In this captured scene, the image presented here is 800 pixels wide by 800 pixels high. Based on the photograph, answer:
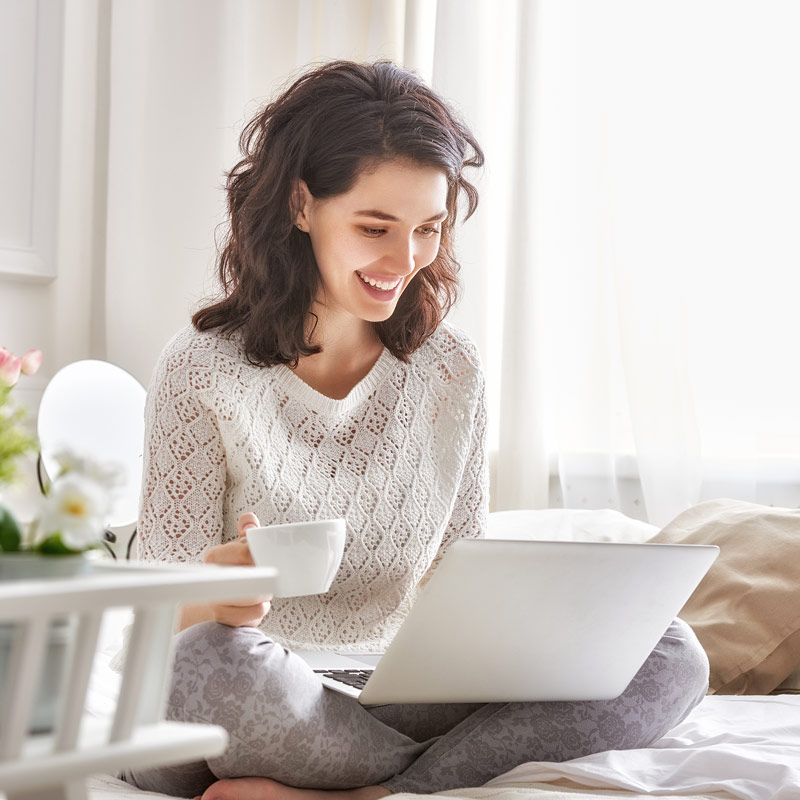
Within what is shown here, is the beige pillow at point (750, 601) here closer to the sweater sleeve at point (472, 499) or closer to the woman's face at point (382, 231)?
the sweater sleeve at point (472, 499)

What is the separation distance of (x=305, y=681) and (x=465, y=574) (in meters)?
0.30

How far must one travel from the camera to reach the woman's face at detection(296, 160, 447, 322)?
1.45 metres

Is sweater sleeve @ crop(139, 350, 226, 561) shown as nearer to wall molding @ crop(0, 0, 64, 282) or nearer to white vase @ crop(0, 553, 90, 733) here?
white vase @ crop(0, 553, 90, 733)

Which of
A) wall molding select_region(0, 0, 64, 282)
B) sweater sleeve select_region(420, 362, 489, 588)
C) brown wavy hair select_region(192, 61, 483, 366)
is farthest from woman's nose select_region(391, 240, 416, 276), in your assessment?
wall molding select_region(0, 0, 64, 282)

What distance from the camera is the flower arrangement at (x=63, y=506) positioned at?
0.53 metres

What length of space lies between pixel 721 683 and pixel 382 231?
0.85 m

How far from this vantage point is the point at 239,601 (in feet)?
3.51

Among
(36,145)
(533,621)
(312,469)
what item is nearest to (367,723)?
(533,621)

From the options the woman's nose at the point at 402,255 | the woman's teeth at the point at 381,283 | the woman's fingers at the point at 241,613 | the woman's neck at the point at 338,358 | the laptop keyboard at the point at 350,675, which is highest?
the woman's nose at the point at 402,255

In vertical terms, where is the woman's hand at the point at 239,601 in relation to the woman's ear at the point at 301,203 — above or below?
below

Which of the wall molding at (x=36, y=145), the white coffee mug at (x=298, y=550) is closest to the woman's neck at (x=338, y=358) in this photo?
the white coffee mug at (x=298, y=550)

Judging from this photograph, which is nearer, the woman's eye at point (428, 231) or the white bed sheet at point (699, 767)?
the white bed sheet at point (699, 767)

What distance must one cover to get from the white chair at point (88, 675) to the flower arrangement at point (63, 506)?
0.07 ft

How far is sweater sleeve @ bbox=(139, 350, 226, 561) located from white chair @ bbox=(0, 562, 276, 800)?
0.79m
